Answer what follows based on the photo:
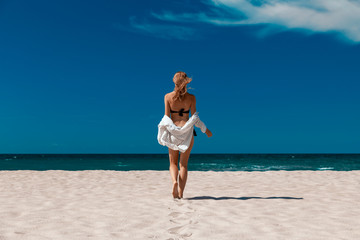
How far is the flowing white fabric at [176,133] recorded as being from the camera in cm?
572

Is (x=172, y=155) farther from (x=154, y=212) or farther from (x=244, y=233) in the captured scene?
(x=244, y=233)

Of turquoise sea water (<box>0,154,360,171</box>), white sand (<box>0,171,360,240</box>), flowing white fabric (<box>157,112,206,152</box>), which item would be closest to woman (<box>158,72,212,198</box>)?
flowing white fabric (<box>157,112,206,152</box>)

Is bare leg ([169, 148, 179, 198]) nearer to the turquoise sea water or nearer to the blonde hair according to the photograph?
the blonde hair

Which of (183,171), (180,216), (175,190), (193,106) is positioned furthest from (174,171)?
(180,216)

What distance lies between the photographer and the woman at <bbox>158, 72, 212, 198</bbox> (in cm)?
573

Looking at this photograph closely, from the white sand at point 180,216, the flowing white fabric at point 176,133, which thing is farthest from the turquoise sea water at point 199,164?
the flowing white fabric at point 176,133

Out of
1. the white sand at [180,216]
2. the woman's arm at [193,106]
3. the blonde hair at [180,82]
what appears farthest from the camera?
the woman's arm at [193,106]

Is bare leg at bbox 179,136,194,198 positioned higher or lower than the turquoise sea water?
higher

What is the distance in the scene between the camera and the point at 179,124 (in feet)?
19.2

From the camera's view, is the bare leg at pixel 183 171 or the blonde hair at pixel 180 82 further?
the bare leg at pixel 183 171

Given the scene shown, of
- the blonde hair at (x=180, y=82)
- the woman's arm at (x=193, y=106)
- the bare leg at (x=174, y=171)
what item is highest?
the blonde hair at (x=180, y=82)

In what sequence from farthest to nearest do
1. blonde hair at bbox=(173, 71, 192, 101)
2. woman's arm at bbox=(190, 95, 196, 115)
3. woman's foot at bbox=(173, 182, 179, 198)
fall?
1. woman's arm at bbox=(190, 95, 196, 115)
2. woman's foot at bbox=(173, 182, 179, 198)
3. blonde hair at bbox=(173, 71, 192, 101)

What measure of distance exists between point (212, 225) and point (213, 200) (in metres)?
1.94

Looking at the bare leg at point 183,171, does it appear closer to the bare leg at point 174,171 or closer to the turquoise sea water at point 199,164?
the bare leg at point 174,171
